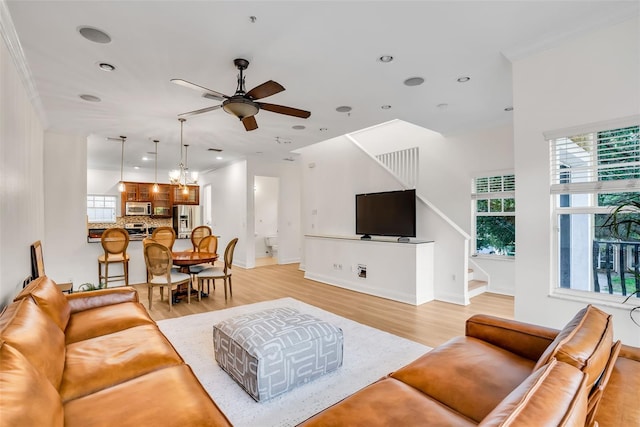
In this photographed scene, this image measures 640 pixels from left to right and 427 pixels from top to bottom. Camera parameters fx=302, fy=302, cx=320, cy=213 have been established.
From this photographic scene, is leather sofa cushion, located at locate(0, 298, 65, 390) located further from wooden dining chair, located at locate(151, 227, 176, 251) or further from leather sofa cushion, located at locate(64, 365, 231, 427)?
wooden dining chair, located at locate(151, 227, 176, 251)

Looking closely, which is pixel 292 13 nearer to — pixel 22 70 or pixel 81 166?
pixel 22 70

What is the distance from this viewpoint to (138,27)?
2.54 metres

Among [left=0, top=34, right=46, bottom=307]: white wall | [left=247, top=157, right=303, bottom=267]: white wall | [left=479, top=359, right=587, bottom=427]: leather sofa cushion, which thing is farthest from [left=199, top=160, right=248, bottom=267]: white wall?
[left=479, top=359, right=587, bottom=427]: leather sofa cushion

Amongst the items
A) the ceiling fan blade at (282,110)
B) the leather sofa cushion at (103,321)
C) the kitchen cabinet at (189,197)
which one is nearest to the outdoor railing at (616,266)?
the ceiling fan blade at (282,110)

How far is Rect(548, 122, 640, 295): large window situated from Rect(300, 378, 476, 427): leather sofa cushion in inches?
82.4

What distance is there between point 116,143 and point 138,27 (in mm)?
5122

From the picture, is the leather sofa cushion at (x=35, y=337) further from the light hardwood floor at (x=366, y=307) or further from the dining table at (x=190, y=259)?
the dining table at (x=190, y=259)

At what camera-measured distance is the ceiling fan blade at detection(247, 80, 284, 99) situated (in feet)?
8.63

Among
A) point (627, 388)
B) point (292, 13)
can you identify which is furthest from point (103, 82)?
point (627, 388)

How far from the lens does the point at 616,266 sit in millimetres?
2541

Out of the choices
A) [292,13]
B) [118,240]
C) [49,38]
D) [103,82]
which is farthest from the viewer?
[118,240]

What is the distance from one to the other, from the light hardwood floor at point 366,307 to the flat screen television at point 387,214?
3.93 feet

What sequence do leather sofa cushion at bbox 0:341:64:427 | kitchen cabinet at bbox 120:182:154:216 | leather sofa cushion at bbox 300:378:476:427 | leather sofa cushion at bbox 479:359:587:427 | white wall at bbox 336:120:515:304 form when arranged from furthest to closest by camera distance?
1. kitchen cabinet at bbox 120:182:154:216
2. white wall at bbox 336:120:515:304
3. leather sofa cushion at bbox 300:378:476:427
4. leather sofa cushion at bbox 0:341:64:427
5. leather sofa cushion at bbox 479:359:587:427

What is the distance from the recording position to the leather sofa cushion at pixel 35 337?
1.45 meters
